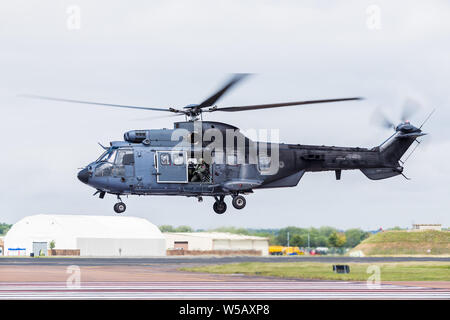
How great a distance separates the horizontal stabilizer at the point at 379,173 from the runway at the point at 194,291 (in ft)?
26.4

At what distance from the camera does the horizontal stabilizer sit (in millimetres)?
51281

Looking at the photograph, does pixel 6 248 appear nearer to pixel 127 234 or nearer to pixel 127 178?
pixel 127 234

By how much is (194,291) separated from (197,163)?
813cm

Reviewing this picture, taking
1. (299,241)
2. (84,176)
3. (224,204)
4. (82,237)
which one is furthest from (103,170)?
(82,237)

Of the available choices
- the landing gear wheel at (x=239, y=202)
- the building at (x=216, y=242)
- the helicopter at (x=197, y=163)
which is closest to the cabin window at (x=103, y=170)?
the helicopter at (x=197, y=163)

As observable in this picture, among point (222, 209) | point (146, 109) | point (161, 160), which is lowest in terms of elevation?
point (222, 209)

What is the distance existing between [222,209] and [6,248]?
64835mm

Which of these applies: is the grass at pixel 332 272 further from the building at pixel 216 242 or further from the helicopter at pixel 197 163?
the helicopter at pixel 197 163

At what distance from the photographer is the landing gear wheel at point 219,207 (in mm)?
48375

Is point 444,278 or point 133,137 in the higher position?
point 133,137

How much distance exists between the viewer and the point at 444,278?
A: 61375 millimetres
